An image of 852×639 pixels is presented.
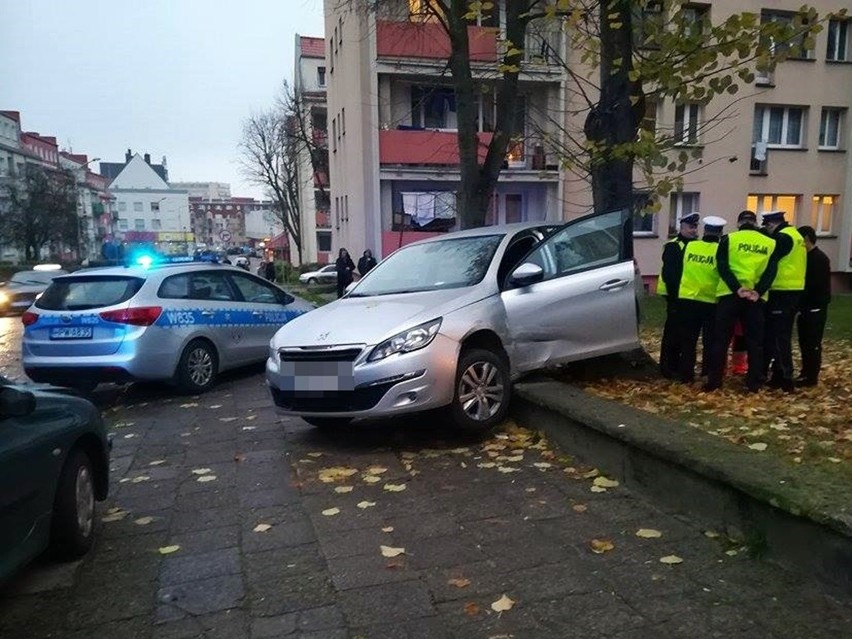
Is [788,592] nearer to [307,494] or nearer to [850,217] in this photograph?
[307,494]

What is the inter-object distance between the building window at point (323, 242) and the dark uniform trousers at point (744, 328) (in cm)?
4916

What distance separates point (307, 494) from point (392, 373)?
111 centimetres

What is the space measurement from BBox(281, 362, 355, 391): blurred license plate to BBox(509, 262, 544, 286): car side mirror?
167cm

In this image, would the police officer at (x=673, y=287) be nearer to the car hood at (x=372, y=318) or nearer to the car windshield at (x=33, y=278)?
the car hood at (x=372, y=318)

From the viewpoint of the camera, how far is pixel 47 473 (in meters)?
3.44

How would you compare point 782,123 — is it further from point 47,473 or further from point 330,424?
point 47,473

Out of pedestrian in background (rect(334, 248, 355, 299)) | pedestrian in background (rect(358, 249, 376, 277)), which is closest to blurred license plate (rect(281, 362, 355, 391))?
pedestrian in background (rect(334, 248, 355, 299))

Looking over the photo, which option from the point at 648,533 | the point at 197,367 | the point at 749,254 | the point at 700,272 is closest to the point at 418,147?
the point at 197,367

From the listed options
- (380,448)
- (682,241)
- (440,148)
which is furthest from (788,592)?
(440,148)

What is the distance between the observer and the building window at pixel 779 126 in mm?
25391

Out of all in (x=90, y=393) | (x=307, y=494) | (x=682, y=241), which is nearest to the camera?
(x=307, y=494)

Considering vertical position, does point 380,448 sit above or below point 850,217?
below

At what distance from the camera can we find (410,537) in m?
3.95

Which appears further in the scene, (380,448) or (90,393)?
(90,393)
